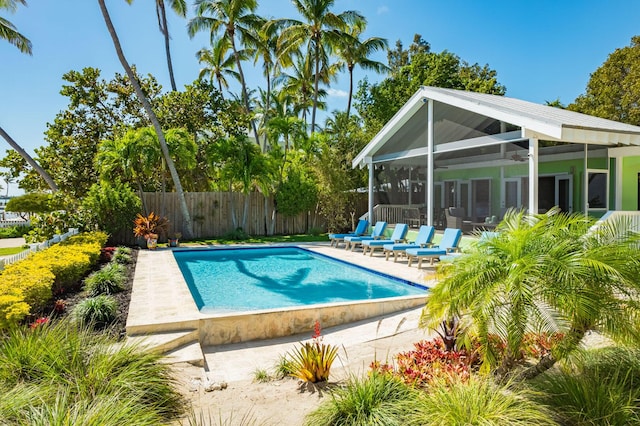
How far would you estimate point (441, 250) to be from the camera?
11.9m

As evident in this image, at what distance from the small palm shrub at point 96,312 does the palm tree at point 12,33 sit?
19.1 metres

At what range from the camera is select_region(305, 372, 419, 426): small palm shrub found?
10.7 feet

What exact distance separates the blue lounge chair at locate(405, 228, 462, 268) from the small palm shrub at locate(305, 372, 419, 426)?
26.8ft

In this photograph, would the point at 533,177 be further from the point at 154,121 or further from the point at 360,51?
the point at 360,51

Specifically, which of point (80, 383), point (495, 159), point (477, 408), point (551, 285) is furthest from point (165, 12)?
point (477, 408)

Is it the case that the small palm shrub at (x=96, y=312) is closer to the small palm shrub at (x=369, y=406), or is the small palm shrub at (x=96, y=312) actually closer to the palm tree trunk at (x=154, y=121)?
the small palm shrub at (x=369, y=406)

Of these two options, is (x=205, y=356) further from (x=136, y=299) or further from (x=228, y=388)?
(x=136, y=299)

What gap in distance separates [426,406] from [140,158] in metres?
17.1

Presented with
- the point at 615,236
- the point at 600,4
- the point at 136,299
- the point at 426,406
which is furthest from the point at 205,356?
the point at 600,4

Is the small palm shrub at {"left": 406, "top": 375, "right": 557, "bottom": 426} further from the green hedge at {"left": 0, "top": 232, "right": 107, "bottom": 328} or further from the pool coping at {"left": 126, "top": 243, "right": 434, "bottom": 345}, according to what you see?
the green hedge at {"left": 0, "top": 232, "right": 107, "bottom": 328}

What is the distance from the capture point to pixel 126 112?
69.0 feet

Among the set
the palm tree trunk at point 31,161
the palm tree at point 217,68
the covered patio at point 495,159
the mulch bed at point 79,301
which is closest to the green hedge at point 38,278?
the mulch bed at point 79,301

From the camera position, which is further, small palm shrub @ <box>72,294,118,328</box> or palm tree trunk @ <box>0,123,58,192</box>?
palm tree trunk @ <box>0,123,58,192</box>

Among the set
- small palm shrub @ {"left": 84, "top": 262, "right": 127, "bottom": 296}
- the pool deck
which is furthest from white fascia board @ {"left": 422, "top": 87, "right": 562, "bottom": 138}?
small palm shrub @ {"left": 84, "top": 262, "right": 127, "bottom": 296}
